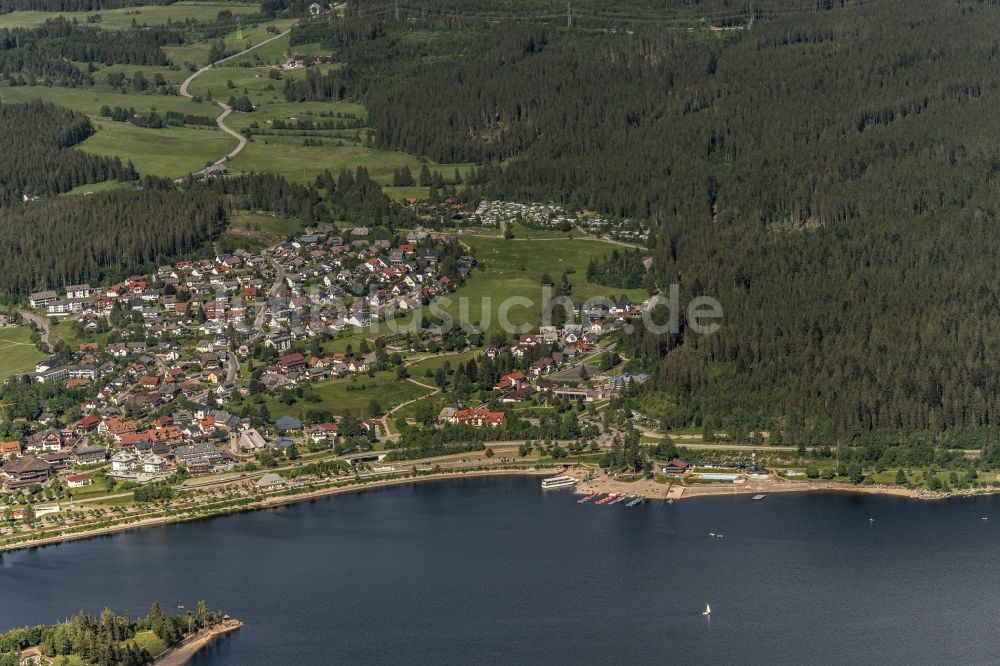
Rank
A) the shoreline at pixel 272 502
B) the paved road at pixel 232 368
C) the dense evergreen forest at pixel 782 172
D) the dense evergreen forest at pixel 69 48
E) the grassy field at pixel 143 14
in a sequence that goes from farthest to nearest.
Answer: the grassy field at pixel 143 14 < the dense evergreen forest at pixel 69 48 < the paved road at pixel 232 368 < the dense evergreen forest at pixel 782 172 < the shoreline at pixel 272 502

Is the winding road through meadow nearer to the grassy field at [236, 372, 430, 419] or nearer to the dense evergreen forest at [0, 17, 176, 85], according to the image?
the dense evergreen forest at [0, 17, 176, 85]

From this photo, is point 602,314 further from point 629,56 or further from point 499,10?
point 499,10

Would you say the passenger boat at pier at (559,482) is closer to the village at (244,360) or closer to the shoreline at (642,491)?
the shoreline at (642,491)

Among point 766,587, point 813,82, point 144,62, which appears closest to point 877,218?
point 813,82

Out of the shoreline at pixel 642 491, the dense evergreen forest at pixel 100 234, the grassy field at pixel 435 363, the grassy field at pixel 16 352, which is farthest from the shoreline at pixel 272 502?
the dense evergreen forest at pixel 100 234

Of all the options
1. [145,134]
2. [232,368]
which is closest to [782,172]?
[232,368]

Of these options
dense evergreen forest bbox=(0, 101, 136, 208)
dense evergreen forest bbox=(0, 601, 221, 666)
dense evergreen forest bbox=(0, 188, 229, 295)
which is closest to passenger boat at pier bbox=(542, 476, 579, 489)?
dense evergreen forest bbox=(0, 601, 221, 666)
